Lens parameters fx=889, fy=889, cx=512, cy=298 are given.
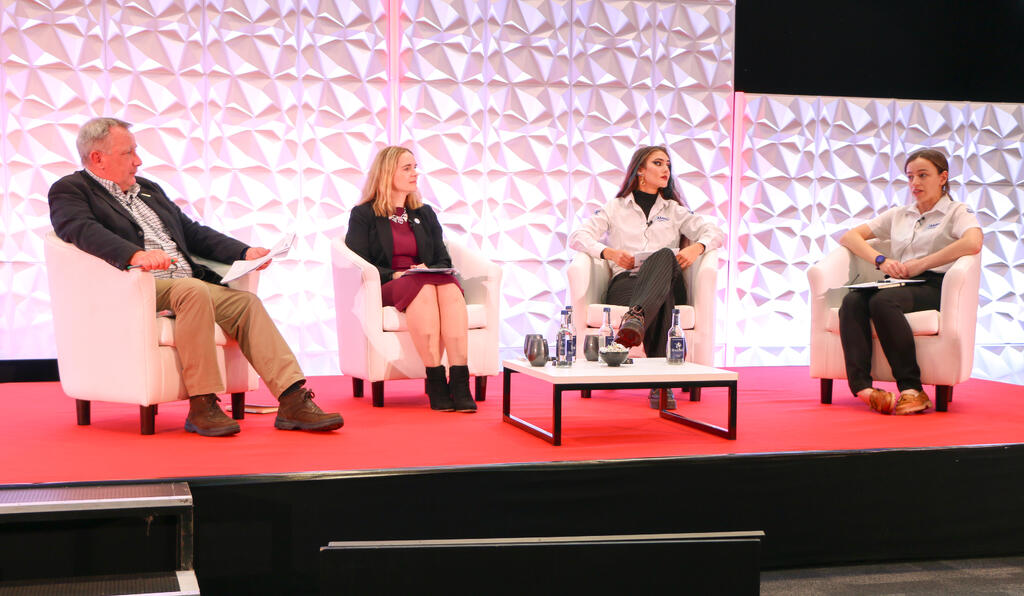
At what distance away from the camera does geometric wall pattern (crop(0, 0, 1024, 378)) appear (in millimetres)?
5285

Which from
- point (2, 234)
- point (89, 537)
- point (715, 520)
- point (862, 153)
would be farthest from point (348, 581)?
point (862, 153)

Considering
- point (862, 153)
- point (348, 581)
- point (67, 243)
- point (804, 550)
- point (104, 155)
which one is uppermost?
point (862, 153)

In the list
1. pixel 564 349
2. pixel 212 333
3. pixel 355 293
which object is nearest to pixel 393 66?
pixel 355 293

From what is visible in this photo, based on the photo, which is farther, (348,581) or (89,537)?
(89,537)

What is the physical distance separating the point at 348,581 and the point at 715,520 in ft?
5.10

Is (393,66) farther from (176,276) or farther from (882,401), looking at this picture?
(882,401)

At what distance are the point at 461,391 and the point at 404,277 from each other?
1.92 feet

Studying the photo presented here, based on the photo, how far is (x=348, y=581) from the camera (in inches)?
63.3

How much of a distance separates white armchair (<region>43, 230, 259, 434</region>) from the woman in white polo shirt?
2781 millimetres

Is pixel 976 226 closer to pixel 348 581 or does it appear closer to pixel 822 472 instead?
pixel 822 472

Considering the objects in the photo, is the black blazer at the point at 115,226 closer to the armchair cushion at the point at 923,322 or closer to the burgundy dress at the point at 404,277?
the burgundy dress at the point at 404,277

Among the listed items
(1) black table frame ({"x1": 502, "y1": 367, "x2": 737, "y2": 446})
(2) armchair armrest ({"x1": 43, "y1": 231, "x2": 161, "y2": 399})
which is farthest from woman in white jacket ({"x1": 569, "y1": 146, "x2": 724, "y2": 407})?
(2) armchair armrest ({"x1": 43, "y1": 231, "x2": 161, "y2": 399})

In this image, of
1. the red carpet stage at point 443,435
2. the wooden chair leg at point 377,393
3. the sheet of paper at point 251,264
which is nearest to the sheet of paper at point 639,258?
the red carpet stage at point 443,435

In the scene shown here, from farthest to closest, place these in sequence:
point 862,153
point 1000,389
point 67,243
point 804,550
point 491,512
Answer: point 862,153 → point 1000,389 → point 67,243 → point 804,550 → point 491,512
